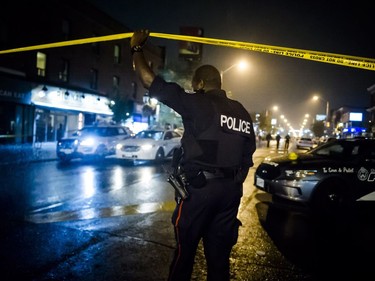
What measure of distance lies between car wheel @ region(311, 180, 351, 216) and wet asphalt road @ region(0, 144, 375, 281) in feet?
0.73

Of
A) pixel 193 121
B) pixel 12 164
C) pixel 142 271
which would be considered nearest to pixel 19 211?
pixel 142 271

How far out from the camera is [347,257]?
4449mm

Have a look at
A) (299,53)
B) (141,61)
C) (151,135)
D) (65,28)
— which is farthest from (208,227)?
(65,28)

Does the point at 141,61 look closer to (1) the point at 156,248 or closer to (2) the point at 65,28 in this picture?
(1) the point at 156,248

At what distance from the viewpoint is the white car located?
14984 millimetres

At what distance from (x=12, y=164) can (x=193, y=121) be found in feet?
43.0

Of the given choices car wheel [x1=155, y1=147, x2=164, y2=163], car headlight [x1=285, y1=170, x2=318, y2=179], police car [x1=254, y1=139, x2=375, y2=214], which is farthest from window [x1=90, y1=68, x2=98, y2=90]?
car headlight [x1=285, y1=170, x2=318, y2=179]

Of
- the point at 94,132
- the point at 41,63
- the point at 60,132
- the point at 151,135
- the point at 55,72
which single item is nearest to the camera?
the point at 151,135

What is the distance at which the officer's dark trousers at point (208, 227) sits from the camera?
2.57 meters

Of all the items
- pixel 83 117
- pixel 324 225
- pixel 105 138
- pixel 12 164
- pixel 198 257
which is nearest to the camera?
pixel 198 257

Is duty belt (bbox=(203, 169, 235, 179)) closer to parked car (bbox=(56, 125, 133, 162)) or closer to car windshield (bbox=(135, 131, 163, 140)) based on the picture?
car windshield (bbox=(135, 131, 163, 140))

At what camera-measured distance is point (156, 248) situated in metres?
4.45

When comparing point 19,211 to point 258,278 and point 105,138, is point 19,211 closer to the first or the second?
point 258,278

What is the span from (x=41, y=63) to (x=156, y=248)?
79.8 ft
